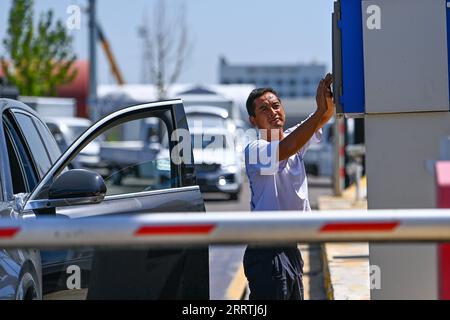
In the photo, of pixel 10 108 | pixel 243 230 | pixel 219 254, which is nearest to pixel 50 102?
pixel 219 254

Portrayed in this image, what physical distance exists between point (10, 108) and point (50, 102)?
29739 millimetres

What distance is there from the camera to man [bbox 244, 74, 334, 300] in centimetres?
515

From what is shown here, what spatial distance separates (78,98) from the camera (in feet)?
198

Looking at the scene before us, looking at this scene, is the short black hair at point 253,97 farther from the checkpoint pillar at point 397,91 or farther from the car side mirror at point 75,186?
the car side mirror at point 75,186

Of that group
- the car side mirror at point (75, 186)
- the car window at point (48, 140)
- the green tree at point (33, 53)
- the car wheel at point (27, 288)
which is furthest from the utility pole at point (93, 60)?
the car wheel at point (27, 288)

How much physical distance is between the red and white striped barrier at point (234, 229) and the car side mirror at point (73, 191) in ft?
6.27

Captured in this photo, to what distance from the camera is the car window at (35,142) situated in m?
6.00

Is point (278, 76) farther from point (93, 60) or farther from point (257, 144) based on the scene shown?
point (257, 144)

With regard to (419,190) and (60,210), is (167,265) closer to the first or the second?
(60,210)

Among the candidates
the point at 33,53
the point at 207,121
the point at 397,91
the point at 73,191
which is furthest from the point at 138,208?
the point at 33,53

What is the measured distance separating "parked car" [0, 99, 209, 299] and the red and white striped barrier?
1.49 m

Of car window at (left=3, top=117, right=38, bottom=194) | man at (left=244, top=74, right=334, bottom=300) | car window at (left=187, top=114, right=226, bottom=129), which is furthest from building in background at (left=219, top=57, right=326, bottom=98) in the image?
man at (left=244, top=74, right=334, bottom=300)

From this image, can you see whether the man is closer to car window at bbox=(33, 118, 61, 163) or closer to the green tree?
car window at bbox=(33, 118, 61, 163)

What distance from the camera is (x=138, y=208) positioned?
5266mm
